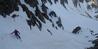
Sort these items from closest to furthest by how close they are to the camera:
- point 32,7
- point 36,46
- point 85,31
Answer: point 36,46 → point 32,7 → point 85,31

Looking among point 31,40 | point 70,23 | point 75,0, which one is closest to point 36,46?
point 31,40

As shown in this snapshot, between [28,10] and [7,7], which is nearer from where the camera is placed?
[7,7]

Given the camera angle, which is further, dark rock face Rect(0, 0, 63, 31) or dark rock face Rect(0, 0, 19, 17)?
dark rock face Rect(0, 0, 63, 31)

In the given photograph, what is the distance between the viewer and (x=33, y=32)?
21484 millimetres

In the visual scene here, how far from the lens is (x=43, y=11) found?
2816 centimetres

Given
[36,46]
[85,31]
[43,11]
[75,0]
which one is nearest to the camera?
[36,46]

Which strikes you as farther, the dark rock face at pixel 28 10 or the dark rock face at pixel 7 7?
the dark rock face at pixel 28 10

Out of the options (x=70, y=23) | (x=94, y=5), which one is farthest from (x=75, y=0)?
(x=70, y=23)

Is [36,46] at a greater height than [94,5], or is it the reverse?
[94,5]

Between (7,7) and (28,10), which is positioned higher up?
(28,10)

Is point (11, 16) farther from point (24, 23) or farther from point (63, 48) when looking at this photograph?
point (63, 48)

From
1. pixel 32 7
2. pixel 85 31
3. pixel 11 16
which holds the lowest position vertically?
pixel 11 16

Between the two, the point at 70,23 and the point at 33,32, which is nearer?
the point at 33,32

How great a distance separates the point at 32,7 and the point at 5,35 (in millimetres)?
8275
